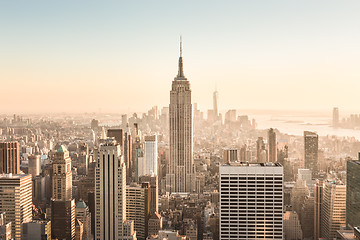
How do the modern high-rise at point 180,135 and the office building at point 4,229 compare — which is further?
the modern high-rise at point 180,135

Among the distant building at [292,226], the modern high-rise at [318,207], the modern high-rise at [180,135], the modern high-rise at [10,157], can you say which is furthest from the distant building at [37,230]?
the modern high-rise at [180,135]

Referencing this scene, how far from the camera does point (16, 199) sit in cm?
1046

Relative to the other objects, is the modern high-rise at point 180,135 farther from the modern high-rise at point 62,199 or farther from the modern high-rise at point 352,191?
the modern high-rise at point 352,191

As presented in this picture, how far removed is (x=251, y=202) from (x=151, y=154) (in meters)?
8.63

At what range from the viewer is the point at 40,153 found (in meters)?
11.8

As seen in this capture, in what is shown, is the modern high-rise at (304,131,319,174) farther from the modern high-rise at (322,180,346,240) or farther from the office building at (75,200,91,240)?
the office building at (75,200,91,240)

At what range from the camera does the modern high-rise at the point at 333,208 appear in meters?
10.0

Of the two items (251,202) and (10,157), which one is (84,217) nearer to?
(10,157)

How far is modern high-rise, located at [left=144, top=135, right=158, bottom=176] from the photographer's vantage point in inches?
667

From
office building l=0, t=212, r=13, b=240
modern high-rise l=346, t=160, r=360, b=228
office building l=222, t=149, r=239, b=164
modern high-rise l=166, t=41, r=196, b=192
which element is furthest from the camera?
modern high-rise l=166, t=41, r=196, b=192

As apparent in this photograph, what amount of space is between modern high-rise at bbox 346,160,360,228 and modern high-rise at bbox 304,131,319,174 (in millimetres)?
1293

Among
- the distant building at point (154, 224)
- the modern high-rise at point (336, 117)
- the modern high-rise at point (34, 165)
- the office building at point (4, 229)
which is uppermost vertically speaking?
the modern high-rise at point (336, 117)

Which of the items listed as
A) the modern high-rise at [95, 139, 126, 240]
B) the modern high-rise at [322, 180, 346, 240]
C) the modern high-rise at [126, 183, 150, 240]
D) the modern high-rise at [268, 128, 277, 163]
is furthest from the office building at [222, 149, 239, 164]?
the modern high-rise at [95, 139, 126, 240]

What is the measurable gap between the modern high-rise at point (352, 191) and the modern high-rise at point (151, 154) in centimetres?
780
